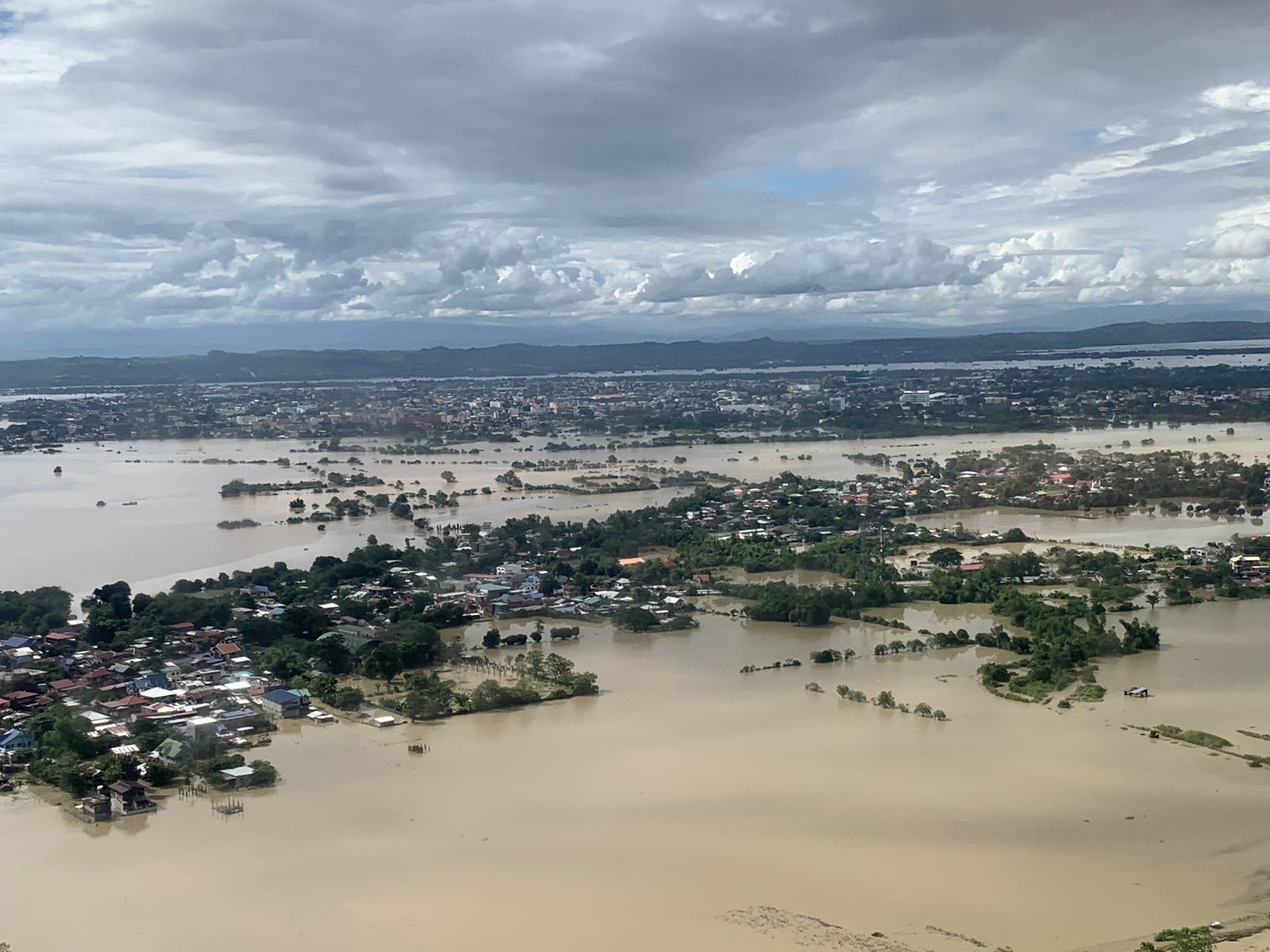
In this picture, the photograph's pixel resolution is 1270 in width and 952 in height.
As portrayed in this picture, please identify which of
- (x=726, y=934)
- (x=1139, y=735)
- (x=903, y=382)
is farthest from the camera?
(x=903, y=382)

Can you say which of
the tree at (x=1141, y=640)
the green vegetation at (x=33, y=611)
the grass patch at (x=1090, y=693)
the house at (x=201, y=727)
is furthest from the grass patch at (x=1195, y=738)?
the green vegetation at (x=33, y=611)

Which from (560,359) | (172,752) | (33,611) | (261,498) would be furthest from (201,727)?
(560,359)

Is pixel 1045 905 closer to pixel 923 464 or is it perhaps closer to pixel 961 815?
pixel 961 815

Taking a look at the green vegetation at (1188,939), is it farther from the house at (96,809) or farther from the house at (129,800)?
the house at (96,809)

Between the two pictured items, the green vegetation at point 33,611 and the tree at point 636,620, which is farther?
the tree at point 636,620

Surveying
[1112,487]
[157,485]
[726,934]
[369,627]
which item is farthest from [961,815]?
[157,485]

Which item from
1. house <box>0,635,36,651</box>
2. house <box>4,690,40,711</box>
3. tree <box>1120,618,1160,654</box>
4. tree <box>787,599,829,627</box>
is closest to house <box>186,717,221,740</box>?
house <box>4,690,40,711</box>
